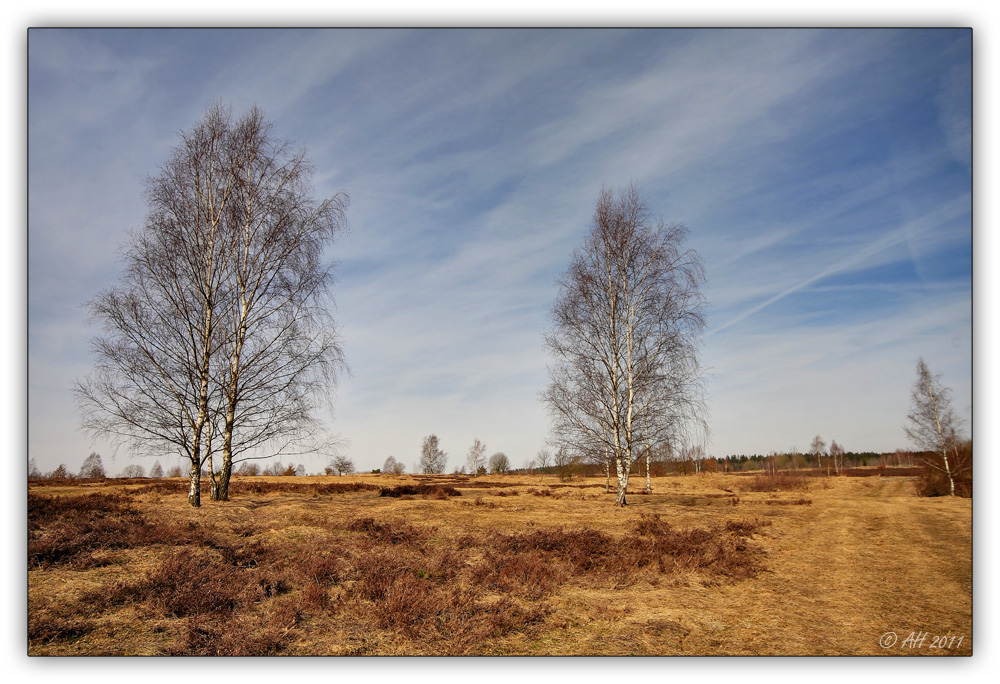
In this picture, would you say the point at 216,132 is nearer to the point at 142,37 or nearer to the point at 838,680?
the point at 142,37

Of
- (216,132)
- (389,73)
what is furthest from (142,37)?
(216,132)

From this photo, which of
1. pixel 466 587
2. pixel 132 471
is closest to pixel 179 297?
pixel 132 471

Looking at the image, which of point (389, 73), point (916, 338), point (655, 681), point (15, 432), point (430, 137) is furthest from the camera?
point (430, 137)

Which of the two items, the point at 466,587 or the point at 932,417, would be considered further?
the point at 932,417

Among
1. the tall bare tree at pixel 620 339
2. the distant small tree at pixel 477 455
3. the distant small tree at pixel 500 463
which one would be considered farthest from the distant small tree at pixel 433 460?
the tall bare tree at pixel 620 339

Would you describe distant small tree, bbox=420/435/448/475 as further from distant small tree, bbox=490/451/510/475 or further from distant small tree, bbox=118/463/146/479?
distant small tree, bbox=118/463/146/479

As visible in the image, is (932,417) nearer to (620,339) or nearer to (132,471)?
(620,339)
